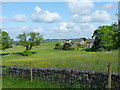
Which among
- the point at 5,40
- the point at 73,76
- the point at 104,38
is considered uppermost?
the point at 104,38

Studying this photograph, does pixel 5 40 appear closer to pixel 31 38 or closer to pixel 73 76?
pixel 31 38

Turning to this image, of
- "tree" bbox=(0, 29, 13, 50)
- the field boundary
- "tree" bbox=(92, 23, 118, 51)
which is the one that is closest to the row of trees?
"tree" bbox=(0, 29, 13, 50)

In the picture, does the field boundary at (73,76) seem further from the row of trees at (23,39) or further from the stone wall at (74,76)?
the row of trees at (23,39)

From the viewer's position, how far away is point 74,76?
30.3ft

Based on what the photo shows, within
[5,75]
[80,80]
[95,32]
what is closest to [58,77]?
[80,80]

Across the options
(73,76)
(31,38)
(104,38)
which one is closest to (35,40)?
(31,38)

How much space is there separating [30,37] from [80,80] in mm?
61447

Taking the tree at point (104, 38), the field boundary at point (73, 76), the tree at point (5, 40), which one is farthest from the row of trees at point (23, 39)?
the field boundary at point (73, 76)

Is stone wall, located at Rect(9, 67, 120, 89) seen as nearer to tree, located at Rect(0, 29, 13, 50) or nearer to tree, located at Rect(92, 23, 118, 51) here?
tree, located at Rect(92, 23, 118, 51)

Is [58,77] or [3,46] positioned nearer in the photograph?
[58,77]

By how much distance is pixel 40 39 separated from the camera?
6950 cm

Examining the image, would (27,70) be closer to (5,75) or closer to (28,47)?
(5,75)

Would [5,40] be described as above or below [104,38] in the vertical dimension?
below

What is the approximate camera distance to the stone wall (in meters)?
8.06
